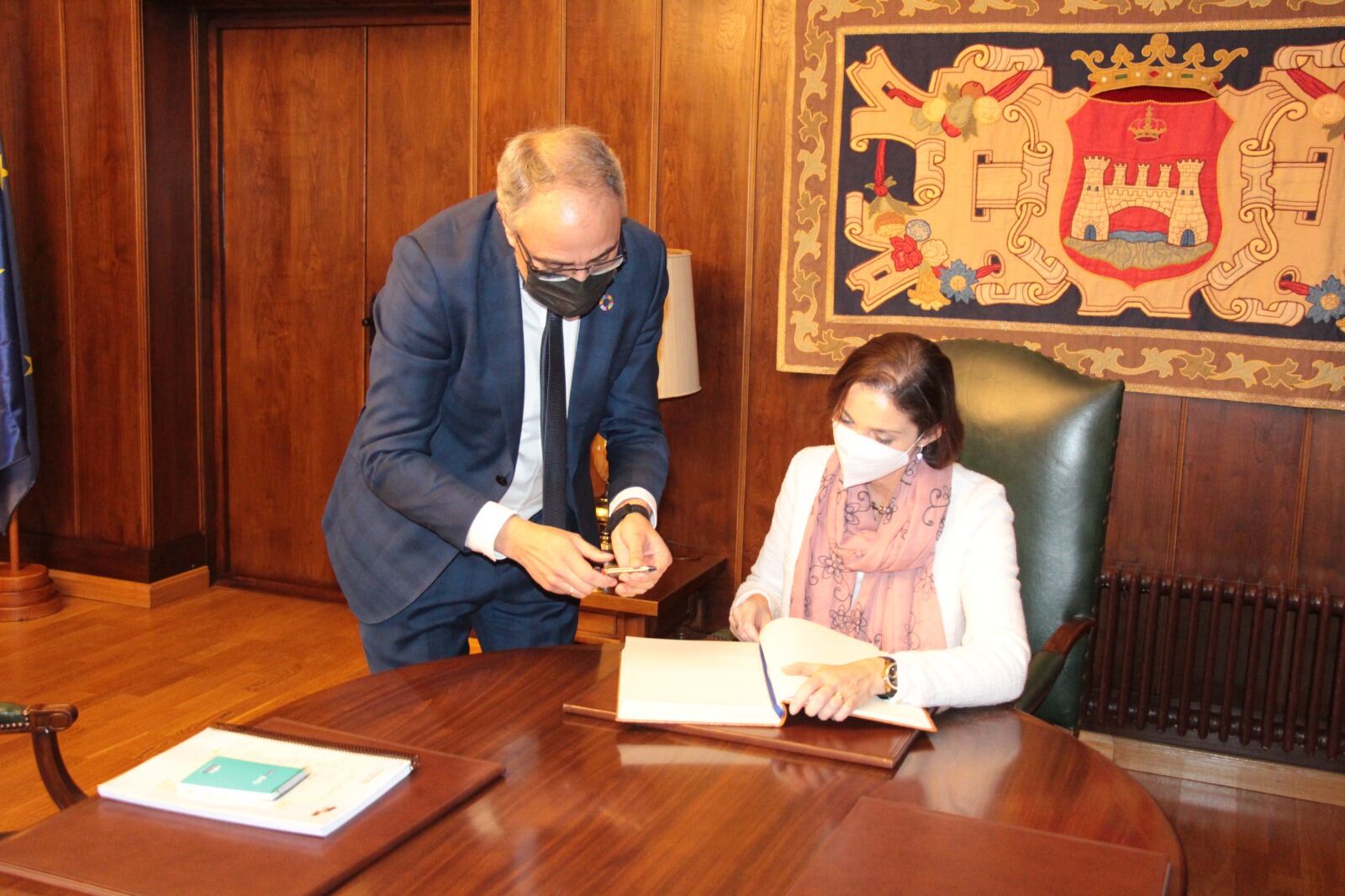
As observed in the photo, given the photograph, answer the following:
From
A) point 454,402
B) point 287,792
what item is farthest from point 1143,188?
point 287,792

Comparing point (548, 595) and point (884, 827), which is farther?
point (548, 595)

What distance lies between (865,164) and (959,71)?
35 cm

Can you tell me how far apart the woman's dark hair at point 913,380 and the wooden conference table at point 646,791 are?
1.69ft

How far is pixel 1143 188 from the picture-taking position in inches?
124

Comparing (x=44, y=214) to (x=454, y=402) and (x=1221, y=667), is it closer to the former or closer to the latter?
(x=454, y=402)

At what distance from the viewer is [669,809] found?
135cm

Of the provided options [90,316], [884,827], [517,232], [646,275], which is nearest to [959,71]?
[646,275]

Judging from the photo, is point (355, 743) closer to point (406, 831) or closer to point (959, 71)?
point (406, 831)

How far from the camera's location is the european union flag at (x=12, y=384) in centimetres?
421

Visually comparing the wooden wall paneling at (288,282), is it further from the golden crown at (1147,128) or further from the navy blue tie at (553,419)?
the navy blue tie at (553,419)

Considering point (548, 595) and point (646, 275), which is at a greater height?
point (646, 275)

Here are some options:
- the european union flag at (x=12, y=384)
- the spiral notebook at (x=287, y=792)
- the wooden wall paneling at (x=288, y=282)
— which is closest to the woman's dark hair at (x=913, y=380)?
the spiral notebook at (x=287, y=792)

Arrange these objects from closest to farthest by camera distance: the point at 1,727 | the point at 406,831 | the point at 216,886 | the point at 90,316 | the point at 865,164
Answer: the point at 216,886 → the point at 406,831 → the point at 1,727 → the point at 865,164 → the point at 90,316

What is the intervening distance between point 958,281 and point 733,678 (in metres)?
1.94
